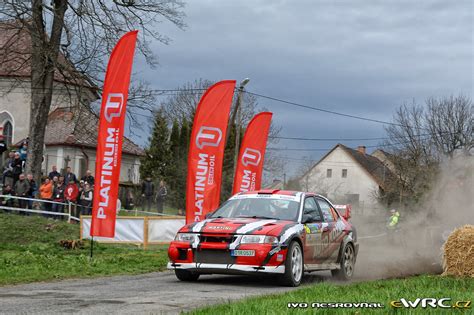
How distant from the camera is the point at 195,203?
19984 millimetres

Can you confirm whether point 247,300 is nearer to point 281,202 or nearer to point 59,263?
point 281,202

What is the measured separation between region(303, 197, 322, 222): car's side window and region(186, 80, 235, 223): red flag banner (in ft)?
19.1

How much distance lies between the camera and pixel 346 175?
9538cm

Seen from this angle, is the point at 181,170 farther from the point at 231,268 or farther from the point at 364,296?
the point at 364,296

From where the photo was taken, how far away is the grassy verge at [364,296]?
24.8 ft

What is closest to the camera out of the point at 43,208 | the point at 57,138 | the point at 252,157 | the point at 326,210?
the point at 326,210

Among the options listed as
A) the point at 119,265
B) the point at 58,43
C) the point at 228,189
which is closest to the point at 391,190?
the point at 228,189

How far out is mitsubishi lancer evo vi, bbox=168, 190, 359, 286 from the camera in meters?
12.1

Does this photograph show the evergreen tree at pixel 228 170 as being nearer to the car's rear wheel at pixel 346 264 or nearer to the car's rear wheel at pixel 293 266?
the car's rear wheel at pixel 346 264

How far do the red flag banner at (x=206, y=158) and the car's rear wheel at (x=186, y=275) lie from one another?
6464mm

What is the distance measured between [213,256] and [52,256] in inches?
235

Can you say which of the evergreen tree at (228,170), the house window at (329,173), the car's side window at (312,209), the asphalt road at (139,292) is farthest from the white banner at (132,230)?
the house window at (329,173)

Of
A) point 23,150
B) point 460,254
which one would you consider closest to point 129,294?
point 460,254

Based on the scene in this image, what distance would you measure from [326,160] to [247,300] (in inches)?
3524
